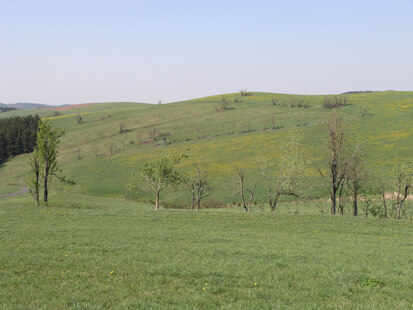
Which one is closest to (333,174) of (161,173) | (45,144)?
(161,173)

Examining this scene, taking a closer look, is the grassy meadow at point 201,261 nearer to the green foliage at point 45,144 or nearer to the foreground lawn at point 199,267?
the foreground lawn at point 199,267

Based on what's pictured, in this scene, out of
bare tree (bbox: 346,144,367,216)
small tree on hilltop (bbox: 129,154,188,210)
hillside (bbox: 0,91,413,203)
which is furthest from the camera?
hillside (bbox: 0,91,413,203)

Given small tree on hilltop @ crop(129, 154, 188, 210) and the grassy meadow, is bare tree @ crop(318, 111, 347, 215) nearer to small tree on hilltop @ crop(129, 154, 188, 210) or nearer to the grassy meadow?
the grassy meadow

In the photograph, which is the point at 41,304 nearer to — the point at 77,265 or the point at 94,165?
the point at 77,265

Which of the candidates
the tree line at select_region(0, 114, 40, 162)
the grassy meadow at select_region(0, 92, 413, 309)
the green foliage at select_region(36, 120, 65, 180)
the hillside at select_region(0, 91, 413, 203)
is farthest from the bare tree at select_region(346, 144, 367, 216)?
the tree line at select_region(0, 114, 40, 162)

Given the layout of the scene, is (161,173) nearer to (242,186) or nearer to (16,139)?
(242,186)

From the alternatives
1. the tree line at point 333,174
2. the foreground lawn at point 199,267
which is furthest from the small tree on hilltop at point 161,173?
the foreground lawn at point 199,267

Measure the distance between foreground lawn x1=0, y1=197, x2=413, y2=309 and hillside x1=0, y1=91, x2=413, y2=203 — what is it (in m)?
35.9

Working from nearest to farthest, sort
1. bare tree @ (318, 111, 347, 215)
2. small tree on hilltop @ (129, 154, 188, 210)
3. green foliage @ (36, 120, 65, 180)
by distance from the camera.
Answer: bare tree @ (318, 111, 347, 215) < green foliage @ (36, 120, 65, 180) < small tree on hilltop @ (129, 154, 188, 210)

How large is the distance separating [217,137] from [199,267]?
323 feet

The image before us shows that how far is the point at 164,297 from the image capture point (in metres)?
9.76

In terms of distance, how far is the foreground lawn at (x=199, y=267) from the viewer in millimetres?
9641

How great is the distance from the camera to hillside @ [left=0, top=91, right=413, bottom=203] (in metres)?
79.1

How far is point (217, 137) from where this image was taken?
110812 millimetres
